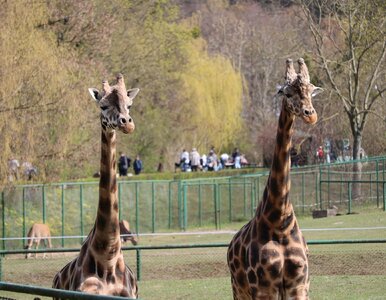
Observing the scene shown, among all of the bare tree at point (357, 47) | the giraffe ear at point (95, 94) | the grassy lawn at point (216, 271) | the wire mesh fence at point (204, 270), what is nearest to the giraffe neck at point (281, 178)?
the giraffe ear at point (95, 94)

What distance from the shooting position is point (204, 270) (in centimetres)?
2514

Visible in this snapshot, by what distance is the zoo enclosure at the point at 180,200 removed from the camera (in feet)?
126

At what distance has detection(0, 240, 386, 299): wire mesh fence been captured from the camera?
67.8 ft

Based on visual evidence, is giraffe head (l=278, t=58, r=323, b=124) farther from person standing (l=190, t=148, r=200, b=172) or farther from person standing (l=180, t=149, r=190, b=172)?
person standing (l=190, t=148, r=200, b=172)

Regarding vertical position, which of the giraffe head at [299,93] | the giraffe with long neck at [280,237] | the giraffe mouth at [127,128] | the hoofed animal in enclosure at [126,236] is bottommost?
the hoofed animal in enclosure at [126,236]

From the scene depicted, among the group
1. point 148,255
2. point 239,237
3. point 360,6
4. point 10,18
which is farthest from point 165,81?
point 239,237

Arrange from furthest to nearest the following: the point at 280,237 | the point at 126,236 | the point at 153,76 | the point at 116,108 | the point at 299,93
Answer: the point at 153,76 < the point at 126,236 < the point at 280,237 < the point at 299,93 < the point at 116,108

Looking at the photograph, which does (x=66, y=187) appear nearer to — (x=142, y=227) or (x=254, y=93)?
(x=142, y=227)

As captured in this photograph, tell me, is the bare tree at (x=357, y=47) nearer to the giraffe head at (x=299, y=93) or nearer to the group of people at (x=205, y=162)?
the group of people at (x=205, y=162)

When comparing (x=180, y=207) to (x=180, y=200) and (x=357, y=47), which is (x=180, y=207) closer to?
(x=180, y=200)

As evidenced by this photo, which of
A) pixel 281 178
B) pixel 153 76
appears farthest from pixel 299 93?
pixel 153 76

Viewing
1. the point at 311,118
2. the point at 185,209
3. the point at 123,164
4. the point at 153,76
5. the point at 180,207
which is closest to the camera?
the point at 311,118

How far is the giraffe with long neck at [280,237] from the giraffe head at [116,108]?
1804 millimetres

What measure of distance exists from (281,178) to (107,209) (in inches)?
79.5
